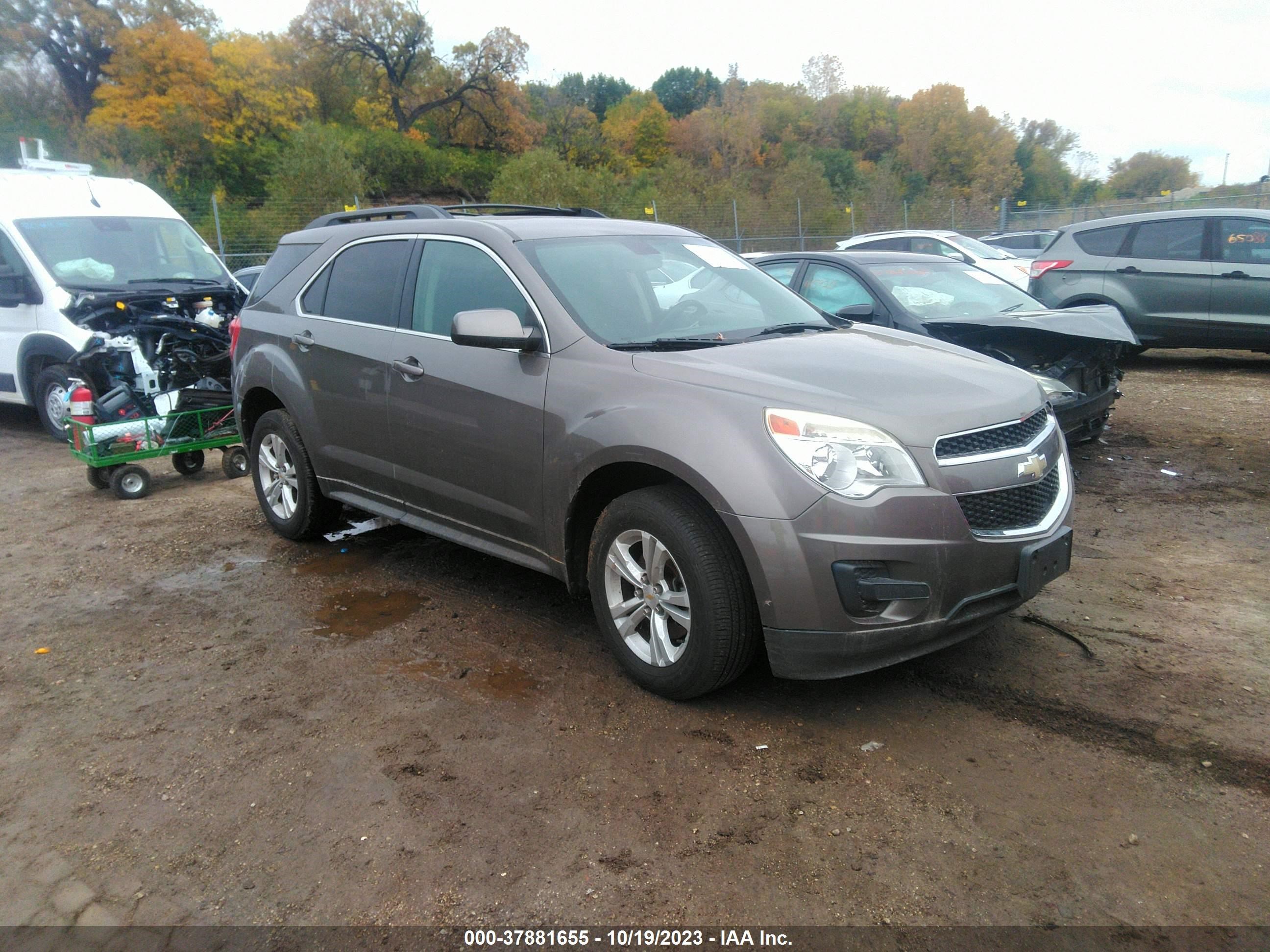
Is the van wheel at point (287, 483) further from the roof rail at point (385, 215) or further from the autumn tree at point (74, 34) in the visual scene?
the autumn tree at point (74, 34)

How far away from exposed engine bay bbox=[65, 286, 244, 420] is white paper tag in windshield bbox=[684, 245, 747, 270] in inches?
184

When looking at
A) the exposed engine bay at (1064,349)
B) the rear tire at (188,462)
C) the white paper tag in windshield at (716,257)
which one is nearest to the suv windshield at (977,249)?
the exposed engine bay at (1064,349)

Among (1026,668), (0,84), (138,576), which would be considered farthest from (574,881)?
(0,84)

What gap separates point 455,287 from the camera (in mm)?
4504

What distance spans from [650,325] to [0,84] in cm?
5961

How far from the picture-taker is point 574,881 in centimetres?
265

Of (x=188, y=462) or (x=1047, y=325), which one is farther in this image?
(x=188, y=462)

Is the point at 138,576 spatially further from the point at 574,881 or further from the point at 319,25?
the point at 319,25

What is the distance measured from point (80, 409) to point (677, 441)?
5.80 m

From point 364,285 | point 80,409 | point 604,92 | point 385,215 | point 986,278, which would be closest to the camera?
point 364,285

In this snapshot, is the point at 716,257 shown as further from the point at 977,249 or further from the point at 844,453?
the point at 977,249

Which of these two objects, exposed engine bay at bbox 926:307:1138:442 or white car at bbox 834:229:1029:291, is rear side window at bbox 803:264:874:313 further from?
white car at bbox 834:229:1029:291

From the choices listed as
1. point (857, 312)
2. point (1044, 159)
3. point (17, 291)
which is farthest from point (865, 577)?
point (1044, 159)

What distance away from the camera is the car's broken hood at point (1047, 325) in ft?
21.3
